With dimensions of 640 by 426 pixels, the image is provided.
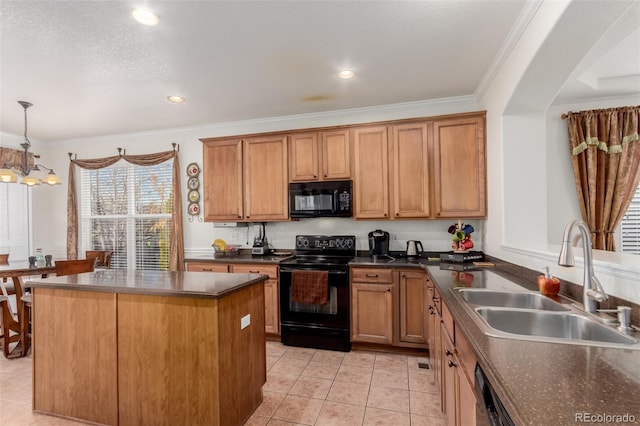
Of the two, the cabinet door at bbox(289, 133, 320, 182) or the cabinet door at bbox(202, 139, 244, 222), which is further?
the cabinet door at bbox(202, 139, 244, 222)

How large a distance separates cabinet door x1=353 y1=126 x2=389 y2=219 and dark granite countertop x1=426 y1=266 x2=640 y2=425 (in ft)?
7.08

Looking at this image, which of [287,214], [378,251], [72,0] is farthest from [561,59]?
[72,0]

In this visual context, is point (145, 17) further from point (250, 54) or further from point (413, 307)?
point (413, 307)

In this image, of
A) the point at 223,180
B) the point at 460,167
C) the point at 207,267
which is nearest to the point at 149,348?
the point at 207,267

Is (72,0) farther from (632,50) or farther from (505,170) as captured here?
(632,50)

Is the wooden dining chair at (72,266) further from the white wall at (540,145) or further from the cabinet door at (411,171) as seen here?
the white wall at (540,145)

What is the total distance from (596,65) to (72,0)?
4.07 meters

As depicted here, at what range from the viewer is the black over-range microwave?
338 cm

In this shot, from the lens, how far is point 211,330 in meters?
1.74

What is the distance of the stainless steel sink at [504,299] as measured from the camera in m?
1.67

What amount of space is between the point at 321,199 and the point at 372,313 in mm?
1365

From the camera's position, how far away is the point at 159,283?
199cm

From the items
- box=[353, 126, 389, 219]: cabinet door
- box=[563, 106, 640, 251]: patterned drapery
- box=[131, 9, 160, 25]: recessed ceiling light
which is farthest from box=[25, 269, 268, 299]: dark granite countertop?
box=[563, 106, 640, 251]: patterned drapery

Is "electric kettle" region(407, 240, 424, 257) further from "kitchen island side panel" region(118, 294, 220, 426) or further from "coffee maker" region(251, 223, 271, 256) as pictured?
"kitchen island side panel" region(118, 294, 220, 426)
